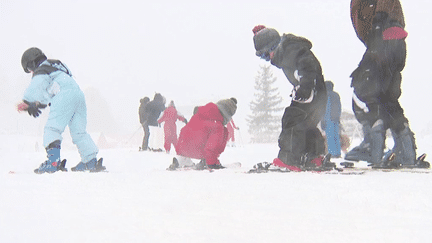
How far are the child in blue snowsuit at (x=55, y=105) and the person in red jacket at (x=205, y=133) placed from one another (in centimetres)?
96

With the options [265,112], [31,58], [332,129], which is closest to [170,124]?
[332,129]

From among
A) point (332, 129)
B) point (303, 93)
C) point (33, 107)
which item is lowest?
point (33, 107)

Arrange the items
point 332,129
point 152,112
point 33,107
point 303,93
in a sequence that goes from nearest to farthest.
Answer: point 303,93, point 33,107, point 332,129, point 152,112

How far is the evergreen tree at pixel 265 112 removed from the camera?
1120 inches

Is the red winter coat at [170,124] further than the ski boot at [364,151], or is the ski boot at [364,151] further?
the red winter coat at [170,124]

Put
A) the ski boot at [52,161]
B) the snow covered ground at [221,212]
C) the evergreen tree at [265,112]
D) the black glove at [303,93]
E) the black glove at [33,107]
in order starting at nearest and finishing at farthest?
the snow covered ground at [221,212]
the black glove at [303,93]
the ski boot at [52,161]
the black glove at [33,107]
the evergreen tree at [265,112]

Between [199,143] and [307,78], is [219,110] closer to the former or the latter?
[199,143]

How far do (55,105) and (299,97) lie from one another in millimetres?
2419

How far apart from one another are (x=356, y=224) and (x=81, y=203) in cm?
109

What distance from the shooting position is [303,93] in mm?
2992

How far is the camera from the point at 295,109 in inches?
121

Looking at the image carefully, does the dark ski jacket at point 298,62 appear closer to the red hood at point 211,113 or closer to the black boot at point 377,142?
the black boot at point 377,142

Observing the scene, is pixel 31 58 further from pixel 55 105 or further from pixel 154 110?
pixel 154 110

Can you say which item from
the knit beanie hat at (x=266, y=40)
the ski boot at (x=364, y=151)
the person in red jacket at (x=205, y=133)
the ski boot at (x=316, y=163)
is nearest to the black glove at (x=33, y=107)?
the person in red jacket at (x=205, y=133)
